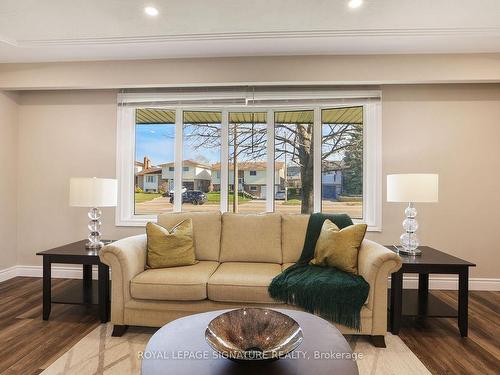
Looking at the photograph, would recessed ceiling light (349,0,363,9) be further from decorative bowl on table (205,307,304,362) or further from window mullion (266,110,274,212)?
decorative bowl on table (205,307,304,362)

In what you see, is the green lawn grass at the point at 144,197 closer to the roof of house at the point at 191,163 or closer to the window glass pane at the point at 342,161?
the roof of house at the point at 191,163

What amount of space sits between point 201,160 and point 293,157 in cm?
113

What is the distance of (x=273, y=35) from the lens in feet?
8.96

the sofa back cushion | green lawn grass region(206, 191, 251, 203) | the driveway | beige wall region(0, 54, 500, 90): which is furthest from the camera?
green lawn grass region(206, 191, 251, 203)

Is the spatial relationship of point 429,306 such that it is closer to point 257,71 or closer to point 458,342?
point 458,342

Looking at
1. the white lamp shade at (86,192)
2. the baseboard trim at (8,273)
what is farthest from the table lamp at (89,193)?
the baseboard trim at (8,273)

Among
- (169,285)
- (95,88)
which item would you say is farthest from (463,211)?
(95,88)

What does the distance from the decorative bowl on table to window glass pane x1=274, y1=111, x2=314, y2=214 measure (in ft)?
7.20

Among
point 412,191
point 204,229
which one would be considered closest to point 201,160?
point 204,229

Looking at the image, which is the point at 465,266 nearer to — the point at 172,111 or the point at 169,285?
the point at 169,285

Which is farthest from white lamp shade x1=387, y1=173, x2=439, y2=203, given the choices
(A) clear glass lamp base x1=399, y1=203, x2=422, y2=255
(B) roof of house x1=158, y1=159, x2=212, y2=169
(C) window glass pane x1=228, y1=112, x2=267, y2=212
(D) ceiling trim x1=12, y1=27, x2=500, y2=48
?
(B) roof of house x1=158, y1=159, x2=212, y2=169

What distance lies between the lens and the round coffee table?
3.77 feet

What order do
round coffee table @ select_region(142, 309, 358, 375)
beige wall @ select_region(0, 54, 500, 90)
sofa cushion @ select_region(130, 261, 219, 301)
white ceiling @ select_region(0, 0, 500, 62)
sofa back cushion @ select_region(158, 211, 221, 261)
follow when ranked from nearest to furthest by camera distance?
round coffee table @ select_region(142, 309, 358, 375)
sofa cushion @ select_region(130, 261, 219, 301)
white ceiling @ select_region(0, 0, 500, 62)
sofa back cushion @ select_region(158, 211, 221, 261)
beige wall @ select_region(0, 54, 500, 90)

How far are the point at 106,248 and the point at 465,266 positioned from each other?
2772mm
